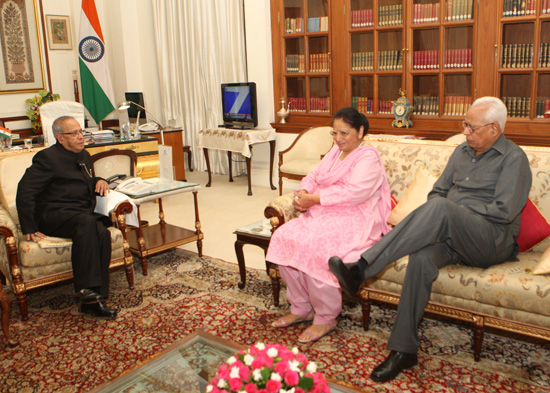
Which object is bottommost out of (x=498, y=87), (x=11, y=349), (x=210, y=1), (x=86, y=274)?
(x=11, y=349)

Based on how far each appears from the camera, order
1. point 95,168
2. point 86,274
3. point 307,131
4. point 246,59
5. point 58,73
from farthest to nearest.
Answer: point 58,73 → point 246,59 → point 307,131 → point 95,168 → point 86,274

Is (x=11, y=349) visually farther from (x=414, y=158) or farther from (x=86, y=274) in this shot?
(x=414, y=158)

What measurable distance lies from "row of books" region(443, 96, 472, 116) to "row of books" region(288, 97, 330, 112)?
138 cm

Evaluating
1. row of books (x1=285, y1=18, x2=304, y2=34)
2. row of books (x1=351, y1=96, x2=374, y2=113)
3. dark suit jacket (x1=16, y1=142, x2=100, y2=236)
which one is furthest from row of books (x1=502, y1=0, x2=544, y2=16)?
dark suit jacket (x1=16, y1=142, x2=100, y2=236)

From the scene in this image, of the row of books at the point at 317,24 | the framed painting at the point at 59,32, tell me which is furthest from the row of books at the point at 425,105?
the framed painting at the point at 59,32

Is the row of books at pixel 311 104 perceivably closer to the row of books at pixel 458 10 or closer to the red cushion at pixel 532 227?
the row of books at pixel 458 10

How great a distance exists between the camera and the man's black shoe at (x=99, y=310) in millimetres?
3074

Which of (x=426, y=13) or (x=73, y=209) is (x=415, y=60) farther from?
(x=73, y=209)

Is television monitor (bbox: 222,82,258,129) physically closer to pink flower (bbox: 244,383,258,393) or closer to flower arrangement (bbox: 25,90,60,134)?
flower arrangement (bbox: 25,90,60,134)

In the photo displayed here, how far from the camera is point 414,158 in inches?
126

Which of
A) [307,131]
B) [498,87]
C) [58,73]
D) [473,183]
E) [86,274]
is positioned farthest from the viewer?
[58,73]

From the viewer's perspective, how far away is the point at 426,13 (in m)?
5.00

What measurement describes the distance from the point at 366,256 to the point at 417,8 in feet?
11.3

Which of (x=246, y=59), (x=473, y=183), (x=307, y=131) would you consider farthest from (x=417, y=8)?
(x=473, y=183)
